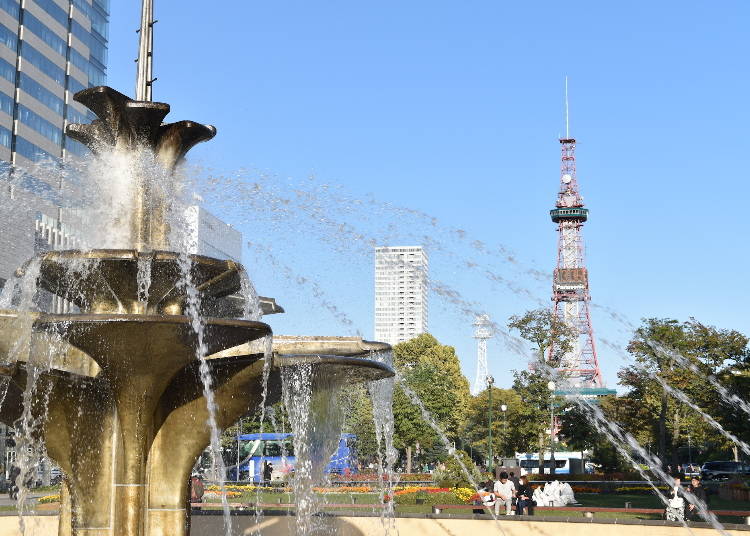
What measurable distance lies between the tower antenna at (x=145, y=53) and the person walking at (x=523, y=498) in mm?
13219

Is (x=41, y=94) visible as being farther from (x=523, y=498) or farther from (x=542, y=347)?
(x=523, y=498)

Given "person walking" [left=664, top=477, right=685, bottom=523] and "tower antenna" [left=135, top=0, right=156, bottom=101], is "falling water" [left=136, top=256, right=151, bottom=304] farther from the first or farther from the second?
"person walking" [left=664, top=477, right=685, bottom=523]

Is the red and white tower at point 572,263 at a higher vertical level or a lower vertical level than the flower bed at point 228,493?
higher

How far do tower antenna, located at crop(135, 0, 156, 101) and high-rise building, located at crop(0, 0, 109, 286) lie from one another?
44.3m

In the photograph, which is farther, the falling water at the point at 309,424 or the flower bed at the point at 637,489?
the flower bed at the point at 637,489

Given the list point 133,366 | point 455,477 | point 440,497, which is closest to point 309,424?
point 133,366

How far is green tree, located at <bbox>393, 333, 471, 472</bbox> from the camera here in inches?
2589

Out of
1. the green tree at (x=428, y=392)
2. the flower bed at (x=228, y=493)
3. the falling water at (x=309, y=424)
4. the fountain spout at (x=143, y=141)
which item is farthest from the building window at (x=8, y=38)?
the fountain spout at (x=143, y=141)

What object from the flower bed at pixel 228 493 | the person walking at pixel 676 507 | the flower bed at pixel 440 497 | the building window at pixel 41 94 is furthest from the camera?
the building window at pixel 41 94

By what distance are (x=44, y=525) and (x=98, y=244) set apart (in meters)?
7.11

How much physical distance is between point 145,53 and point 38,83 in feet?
201

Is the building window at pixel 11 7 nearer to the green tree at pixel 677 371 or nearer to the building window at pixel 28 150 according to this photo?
the building window at pixel 28 150

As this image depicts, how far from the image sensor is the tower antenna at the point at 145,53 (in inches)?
512

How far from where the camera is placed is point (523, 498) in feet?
74.6
